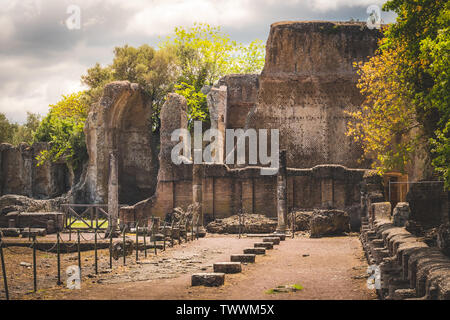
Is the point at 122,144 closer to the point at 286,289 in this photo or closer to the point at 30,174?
the point at 30,174

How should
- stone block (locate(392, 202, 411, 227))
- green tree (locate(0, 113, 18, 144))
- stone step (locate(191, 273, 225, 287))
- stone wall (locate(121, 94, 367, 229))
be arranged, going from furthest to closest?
green tree (locate(0, 113, 18, 144)) → stone wall (locate(121, 94, 367, 229)) → stone block (locate(392, 202, 411, 227)) → stone step (locate(191, 273, 225, 287))

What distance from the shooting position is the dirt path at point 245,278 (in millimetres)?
9014

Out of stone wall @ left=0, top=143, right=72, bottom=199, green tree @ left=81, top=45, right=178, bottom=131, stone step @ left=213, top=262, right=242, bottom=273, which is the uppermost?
green tree @ left=81, top=45, right=178, bottom=131

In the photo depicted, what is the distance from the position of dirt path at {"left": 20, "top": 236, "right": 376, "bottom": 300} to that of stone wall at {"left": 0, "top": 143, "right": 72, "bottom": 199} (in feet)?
83.3

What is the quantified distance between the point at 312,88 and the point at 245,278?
72.7ft

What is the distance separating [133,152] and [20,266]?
2127cm

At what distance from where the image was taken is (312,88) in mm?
31750

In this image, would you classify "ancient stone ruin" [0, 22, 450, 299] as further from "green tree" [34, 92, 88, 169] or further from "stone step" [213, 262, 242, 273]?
"stone step" [213, 262, 242, 273]

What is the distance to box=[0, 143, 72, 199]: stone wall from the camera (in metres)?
39.3

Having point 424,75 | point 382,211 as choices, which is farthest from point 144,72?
point 424,75

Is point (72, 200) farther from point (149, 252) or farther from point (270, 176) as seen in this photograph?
point (149, 252)

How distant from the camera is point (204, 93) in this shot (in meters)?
39.9

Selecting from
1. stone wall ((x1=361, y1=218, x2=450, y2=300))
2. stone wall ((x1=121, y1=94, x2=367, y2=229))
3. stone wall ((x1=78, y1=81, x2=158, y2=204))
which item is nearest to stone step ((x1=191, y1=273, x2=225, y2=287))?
stone wall ((x1=361, y1=218, x2=450, y2=300))
